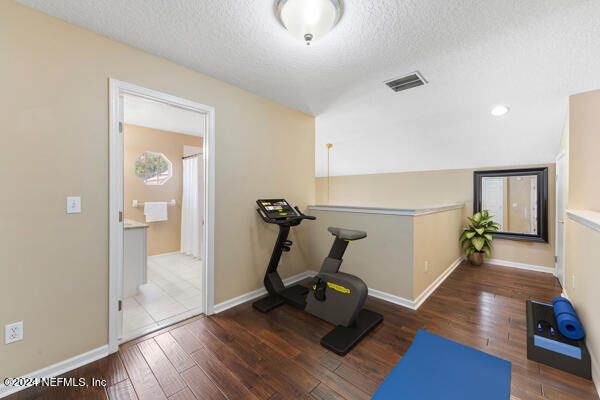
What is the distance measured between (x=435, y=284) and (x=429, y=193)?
7.22ft

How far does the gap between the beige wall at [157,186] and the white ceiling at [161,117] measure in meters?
0.19

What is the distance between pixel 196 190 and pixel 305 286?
2730 millimetres

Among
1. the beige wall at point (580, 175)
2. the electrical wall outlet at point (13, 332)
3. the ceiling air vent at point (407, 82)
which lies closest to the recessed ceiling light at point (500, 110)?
the beige wall at point (580, 175)

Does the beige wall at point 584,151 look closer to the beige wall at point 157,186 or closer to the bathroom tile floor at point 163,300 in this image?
the bathroom tile floor at point 163,300

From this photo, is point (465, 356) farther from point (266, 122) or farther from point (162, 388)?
point (266, 122)

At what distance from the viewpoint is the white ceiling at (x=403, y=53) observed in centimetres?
160

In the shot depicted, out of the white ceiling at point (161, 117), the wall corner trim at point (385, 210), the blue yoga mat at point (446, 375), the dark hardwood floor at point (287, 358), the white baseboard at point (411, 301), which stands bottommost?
the blue yoga mat at point (446, 375)

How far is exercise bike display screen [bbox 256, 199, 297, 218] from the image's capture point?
2.76 meters

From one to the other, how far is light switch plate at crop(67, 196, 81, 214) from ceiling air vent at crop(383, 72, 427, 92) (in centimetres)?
296

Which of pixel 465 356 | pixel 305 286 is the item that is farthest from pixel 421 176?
pixel 465 356

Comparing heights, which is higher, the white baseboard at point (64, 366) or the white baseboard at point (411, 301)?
the white baseboard at point (411, 301)

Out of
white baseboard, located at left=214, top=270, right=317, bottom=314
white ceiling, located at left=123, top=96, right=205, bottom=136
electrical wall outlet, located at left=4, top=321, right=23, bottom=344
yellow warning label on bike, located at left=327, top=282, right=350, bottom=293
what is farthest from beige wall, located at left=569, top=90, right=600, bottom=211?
electrical wall outlet, located at left=4, top=321, right=23, bottom=344

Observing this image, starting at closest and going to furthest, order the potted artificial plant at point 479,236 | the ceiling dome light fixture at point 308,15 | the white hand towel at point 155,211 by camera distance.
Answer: the ceiling dome light fixture at point 308,15
the potted artificial plant at point 479,236
the white hand towel at point 155,211

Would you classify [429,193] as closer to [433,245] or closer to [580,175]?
[433,245]
